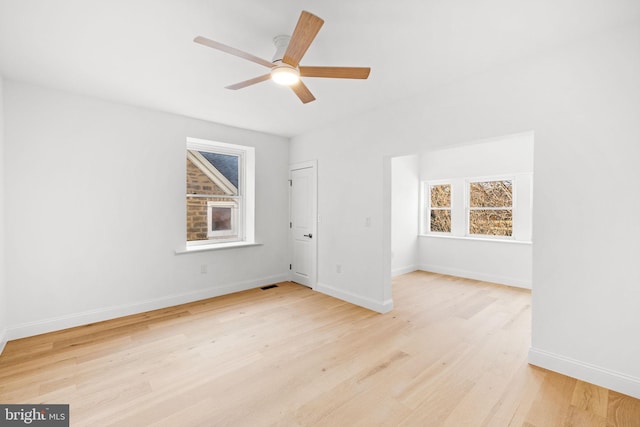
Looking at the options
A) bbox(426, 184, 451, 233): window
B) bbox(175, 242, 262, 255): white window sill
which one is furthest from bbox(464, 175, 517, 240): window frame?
bbox(175, 242, 262, 255): white window sill

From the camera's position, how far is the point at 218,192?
4535 mm

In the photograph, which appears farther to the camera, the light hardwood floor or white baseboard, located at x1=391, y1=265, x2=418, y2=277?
white baseboard, located at x1=391, y1=265, x2=418, y2=277

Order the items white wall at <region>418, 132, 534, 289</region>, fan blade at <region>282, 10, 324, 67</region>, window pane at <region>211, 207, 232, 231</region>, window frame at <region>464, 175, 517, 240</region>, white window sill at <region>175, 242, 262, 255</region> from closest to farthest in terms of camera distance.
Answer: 1. fan blade at <region>282, 10, 324, 67</region>
2. white window sill at <region>175, 242, 262, 255</region>
3. window pane at <region>211, 207, 232, 231</region>
4. white wall at <region>418, 132, 534, 289</region>
5. window frame at <region>464, 175, 517, 240</region>

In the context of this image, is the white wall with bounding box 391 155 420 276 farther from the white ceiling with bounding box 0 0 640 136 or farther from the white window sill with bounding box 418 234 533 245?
the white ceiling with bounding box 0 0 640 136

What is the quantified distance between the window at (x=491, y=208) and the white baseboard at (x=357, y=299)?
295cm

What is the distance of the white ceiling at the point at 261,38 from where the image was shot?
1809mm

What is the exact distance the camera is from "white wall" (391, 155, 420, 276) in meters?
5.57

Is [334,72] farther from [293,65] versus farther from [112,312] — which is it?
[112,312]

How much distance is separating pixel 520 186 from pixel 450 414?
4.44 metres

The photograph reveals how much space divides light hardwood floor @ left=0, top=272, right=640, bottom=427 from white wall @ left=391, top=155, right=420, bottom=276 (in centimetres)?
213

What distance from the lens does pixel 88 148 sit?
322 cm

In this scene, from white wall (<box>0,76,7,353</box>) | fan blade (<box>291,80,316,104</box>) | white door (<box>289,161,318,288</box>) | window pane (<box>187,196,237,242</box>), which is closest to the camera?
fan blade (<box>291,80,316,104</box>)

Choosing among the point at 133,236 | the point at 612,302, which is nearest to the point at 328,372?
the point at 612,302

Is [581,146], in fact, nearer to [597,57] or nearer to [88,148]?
[597,57]
